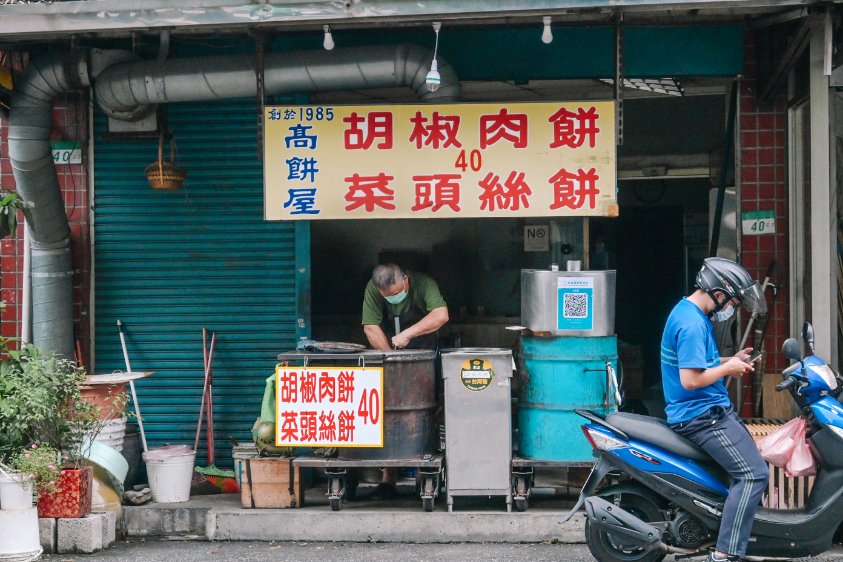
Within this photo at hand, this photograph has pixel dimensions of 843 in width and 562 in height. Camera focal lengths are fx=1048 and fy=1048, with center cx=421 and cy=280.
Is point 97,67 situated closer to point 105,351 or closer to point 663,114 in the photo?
point 105,351

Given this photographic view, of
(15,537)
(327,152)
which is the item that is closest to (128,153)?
(327,152)

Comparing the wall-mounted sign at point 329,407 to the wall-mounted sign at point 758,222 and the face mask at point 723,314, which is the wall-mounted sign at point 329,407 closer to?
the face mask at point 723,314

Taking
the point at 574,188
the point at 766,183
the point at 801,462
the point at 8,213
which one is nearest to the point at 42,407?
the point at 8,213

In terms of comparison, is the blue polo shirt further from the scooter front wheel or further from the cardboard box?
the cardboard box

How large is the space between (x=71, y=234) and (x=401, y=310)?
339cm

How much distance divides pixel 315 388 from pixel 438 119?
8.00 ft

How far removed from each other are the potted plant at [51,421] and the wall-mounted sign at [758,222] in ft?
19.2

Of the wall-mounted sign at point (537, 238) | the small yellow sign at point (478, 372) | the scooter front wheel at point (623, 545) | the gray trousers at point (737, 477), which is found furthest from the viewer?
the wall-mounted sign at point (537, 238)

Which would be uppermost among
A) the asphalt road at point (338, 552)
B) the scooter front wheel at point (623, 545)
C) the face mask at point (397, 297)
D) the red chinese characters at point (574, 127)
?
the red chinese characters at point (574, 127)

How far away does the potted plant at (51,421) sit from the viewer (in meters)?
7.91

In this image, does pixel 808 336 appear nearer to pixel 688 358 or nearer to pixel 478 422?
pixel 688 358

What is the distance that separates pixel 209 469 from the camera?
963cm

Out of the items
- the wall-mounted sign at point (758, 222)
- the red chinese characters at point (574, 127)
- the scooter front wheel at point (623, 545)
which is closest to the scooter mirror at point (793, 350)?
the scooter front wheel at point (623, 545)

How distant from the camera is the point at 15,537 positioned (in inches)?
303
